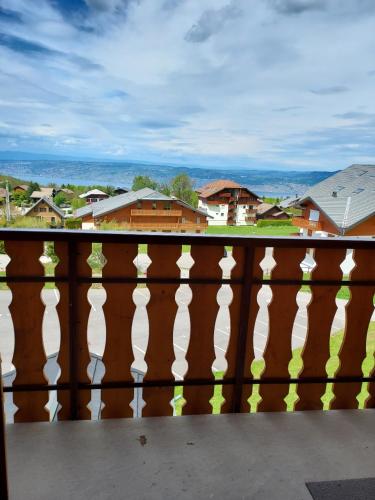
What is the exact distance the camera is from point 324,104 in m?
2.00

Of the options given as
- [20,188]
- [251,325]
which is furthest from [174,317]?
[20,188]

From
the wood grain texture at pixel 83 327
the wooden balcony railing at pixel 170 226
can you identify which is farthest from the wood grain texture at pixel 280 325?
the wood grain texture at pixel 83 327

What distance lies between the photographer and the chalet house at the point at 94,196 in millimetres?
1703

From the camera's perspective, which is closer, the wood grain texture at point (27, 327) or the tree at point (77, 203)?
the wood grain texture at point (27, 327)

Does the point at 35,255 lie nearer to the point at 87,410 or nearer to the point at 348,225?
the point at 87,410

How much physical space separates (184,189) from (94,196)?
1.52ft

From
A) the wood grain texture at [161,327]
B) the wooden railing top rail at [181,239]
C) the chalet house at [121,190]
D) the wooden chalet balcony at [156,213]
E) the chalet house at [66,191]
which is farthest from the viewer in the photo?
the chalet house at [121,190]

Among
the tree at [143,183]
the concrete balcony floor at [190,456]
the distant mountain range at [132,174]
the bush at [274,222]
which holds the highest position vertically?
the distant mountain range at [132,174]

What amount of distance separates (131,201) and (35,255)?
1.64 feet

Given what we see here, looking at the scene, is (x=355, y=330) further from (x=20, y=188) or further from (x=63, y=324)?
(x=20, y=188)

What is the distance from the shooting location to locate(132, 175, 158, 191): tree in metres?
1.74

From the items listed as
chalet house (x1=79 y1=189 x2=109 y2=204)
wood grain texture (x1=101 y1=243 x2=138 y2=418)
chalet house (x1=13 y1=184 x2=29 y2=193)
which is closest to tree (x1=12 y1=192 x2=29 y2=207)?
chalet house (x1=13 y1=184 x2=29 y2=193)

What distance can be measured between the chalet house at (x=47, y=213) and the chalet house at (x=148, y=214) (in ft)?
0.25

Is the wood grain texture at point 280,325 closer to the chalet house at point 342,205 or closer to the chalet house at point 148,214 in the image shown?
the chalet house at point 342,205
